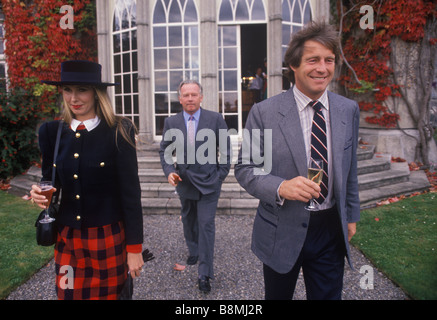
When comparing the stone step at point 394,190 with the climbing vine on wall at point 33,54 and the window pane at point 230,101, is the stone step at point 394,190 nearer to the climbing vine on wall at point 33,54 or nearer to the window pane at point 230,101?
the window pane at point 230,101

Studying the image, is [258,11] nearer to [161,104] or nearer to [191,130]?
[161,104]

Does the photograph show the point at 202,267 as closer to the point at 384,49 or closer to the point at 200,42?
the point at 200,42

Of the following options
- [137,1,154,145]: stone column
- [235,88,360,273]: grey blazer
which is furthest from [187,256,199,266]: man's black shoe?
[137,1,154,145]: stone column

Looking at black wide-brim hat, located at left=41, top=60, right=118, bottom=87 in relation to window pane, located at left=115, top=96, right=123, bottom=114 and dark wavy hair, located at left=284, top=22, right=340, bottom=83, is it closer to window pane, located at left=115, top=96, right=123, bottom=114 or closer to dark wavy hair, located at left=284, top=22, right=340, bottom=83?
dark wavy hair, located at left=284, top=22, right=340, bottom=83

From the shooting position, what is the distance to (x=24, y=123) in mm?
7957

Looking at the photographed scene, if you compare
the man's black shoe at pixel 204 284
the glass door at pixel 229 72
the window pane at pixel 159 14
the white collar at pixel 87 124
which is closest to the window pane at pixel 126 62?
the window pane at pixel 159 14

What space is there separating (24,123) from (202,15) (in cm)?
512

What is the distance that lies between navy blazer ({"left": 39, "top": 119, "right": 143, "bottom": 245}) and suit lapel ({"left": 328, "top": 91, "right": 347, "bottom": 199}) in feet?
4.06

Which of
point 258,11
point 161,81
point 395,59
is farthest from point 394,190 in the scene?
point 161,81

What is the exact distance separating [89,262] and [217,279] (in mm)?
1746

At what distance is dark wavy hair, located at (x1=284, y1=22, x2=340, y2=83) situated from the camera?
1.84 m

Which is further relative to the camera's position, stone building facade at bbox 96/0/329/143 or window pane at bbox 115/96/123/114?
window pane at bbox 115/96/123/114

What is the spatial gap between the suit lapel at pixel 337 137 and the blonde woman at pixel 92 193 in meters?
1.24

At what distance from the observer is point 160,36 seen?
297 inches
